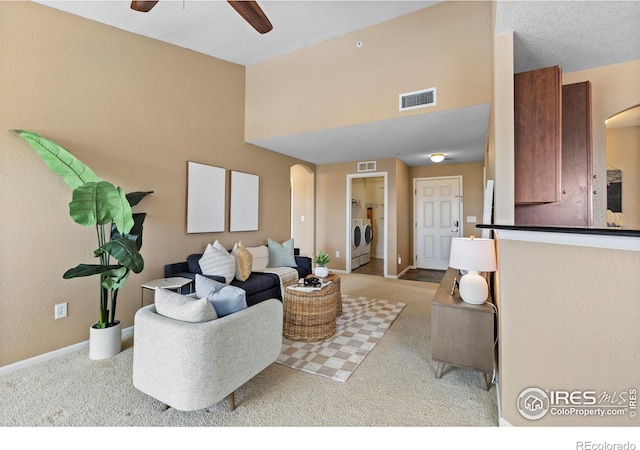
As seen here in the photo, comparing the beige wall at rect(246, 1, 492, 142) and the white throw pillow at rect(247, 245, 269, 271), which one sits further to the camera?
the white throw pillow at rect(247, 245, 269, 271)

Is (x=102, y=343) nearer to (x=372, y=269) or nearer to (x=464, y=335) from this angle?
(x=464, y=335)

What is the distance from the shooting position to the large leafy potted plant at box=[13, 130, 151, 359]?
202 centimetres

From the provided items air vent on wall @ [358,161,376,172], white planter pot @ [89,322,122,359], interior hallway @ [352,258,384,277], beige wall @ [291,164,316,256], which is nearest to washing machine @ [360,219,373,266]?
interior hallway @ [352,258,384,277]

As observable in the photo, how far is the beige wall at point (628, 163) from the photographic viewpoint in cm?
260

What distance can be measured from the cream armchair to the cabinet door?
2.28 m

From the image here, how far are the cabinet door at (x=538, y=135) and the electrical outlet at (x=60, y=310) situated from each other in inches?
159

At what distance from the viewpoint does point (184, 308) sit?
1.57 m

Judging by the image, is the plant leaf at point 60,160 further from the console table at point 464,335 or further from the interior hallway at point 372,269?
the interior hallway at point 372,269

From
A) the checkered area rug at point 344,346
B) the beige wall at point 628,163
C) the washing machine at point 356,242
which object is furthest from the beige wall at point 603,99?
the washing machine at point 356,242

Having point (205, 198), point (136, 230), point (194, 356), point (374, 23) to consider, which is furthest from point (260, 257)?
point (374, 23)

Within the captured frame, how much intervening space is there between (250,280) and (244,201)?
1.39 metres

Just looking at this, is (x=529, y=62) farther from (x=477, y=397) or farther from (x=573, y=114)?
(x=477, y=397)
